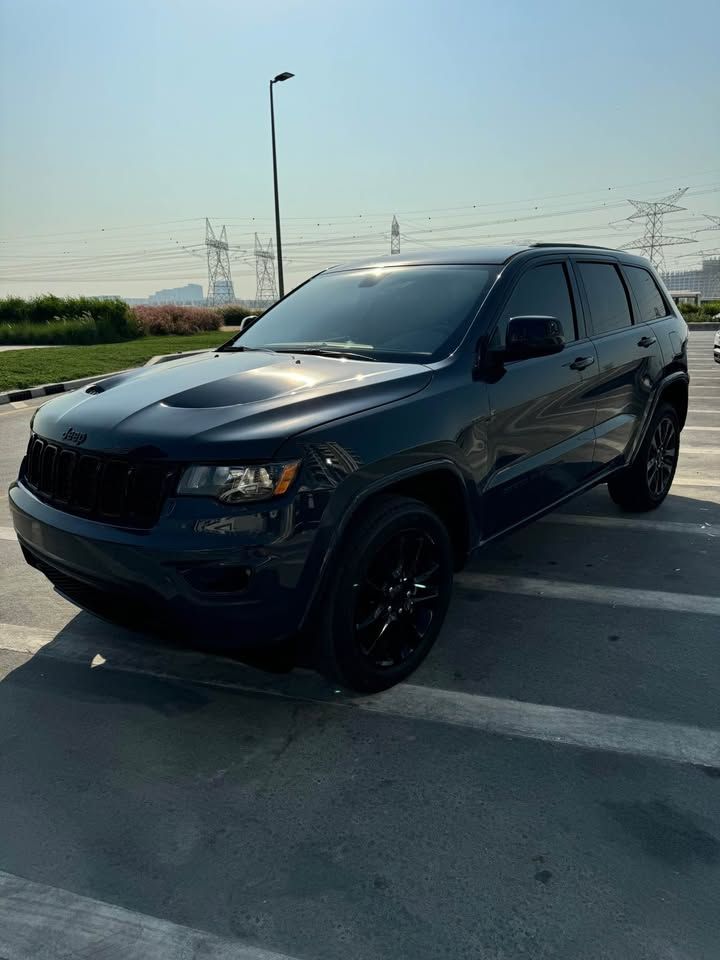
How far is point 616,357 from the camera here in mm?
4504

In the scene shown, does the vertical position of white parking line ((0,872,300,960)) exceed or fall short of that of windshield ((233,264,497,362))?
it falls short

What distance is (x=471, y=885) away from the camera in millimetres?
2059

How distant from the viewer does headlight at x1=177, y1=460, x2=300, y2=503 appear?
97.0 inches

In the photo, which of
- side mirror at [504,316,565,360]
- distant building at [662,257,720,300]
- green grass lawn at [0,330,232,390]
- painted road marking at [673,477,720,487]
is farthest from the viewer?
distant building at [662,257,720,300]

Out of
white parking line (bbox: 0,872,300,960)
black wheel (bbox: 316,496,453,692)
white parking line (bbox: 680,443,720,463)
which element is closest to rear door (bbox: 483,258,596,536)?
black wheel (bbox: 316,496,453,692)

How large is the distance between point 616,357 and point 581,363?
0.53 metres

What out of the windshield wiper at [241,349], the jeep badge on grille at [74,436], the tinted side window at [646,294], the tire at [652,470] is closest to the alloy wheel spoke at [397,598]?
the jeep badge on grille at [74,436]

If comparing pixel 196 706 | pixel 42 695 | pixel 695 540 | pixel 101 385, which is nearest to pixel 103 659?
pixel 42 695

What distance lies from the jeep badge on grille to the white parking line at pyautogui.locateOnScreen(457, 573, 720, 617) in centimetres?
223

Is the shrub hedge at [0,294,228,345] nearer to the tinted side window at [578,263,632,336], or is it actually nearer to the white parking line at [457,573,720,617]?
the tinted side window at [578,263,632,336]

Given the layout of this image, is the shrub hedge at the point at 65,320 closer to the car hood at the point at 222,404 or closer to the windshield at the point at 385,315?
the windshield at the point at 385,315

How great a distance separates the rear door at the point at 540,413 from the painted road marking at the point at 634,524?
974mm

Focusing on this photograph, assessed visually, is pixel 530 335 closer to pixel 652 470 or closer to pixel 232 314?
pixel 652 470

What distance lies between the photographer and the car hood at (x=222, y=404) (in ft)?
8.29
